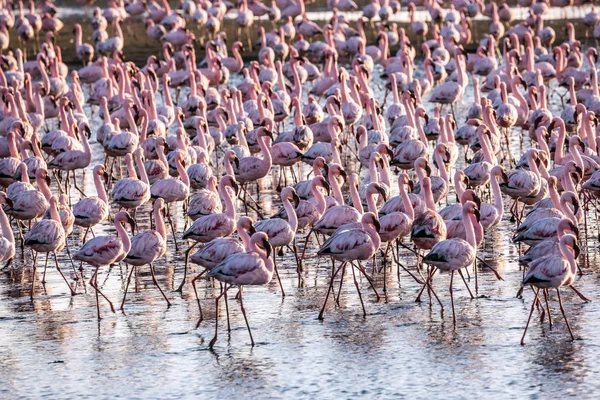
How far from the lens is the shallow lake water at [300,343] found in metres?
9.70

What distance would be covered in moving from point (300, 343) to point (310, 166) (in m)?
Result: 9.63

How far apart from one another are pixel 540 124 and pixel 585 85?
258 inches

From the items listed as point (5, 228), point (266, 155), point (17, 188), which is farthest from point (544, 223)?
point (17, 188)

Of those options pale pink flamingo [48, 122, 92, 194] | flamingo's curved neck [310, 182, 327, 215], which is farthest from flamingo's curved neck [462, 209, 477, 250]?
pale pink flamingo [48, 122, 92, 194]

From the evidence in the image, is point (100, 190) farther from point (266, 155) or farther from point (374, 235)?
point (374, 235)

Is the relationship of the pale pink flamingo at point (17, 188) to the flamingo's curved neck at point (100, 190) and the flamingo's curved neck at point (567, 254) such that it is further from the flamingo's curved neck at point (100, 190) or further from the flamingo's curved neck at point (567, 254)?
the flamingo's curved neck at point (567, 254)

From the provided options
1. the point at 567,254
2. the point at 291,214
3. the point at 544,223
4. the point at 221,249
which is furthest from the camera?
the point at 291,214

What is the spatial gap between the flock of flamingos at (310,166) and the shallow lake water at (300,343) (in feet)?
0.91

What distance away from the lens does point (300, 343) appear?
1092cm

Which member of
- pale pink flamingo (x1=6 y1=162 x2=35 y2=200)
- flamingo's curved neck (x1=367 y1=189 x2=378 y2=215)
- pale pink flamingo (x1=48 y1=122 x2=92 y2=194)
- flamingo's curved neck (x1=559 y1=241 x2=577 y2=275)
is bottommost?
flamingo's curved neck (x1=559 y1=241 x2=577 y2=275)

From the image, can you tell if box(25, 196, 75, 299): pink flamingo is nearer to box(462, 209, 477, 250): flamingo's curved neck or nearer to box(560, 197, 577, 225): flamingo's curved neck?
box(462, 209, 477, 250): flamingo's curved neck

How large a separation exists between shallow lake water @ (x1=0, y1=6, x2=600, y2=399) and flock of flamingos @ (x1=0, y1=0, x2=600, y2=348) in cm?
28

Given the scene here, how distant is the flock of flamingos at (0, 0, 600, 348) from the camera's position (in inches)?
482

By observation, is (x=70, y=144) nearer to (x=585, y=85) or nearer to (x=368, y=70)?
(x=368, y=70)
